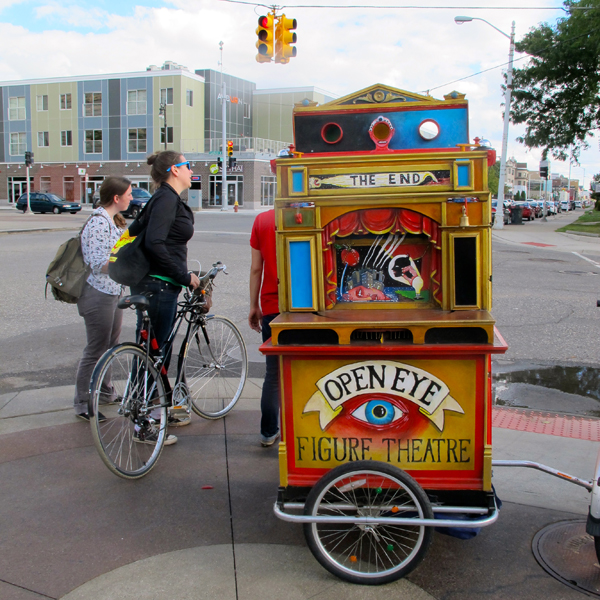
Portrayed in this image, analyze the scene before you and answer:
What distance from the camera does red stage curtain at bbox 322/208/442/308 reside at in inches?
117

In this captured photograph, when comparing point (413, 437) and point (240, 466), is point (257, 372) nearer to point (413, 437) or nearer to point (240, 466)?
point (240, 466)

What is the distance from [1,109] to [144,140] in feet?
55.1

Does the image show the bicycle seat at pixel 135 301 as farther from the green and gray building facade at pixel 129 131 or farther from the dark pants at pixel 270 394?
the green and gray building facade at pixel 129 131

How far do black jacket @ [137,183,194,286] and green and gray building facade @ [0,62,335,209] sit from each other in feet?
159

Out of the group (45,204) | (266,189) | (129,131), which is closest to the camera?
(45,204)

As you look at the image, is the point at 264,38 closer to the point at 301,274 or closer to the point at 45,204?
the point at 301,274

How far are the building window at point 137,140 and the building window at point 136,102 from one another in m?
1.61

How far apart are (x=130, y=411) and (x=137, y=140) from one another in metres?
55.5

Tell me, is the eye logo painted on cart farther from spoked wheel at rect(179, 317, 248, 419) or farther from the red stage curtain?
spoked wheel at rect(179, 317, 248, 419)

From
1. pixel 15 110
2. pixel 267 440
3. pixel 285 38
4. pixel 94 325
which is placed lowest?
pixel 267 440

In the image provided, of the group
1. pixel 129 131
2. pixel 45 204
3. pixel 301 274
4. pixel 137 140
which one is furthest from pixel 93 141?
pixel 301 274

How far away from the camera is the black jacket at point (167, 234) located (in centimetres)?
400

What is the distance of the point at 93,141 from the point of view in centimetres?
5672

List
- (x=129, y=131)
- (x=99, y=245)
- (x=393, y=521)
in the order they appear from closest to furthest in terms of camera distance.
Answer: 1. (x=393, y=521)
2. (x=99, y=245)
3. (x=129, y=131)
